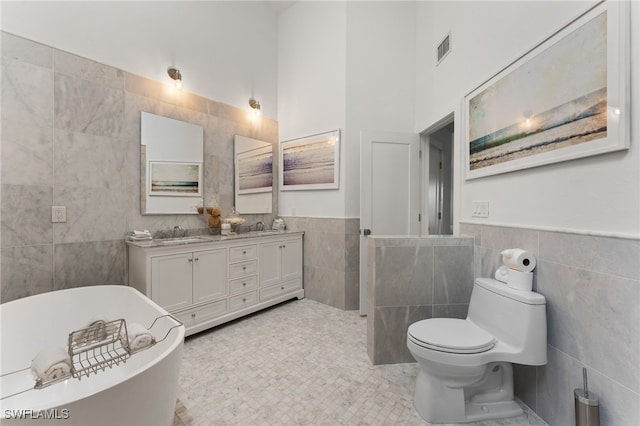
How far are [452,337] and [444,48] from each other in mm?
2556

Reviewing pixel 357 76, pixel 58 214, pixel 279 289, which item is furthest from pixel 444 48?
pixel 58 214

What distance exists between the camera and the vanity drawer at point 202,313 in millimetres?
2322

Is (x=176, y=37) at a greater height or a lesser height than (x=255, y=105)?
greater

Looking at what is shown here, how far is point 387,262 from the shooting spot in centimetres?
197

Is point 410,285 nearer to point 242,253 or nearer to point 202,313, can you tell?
point 242,253

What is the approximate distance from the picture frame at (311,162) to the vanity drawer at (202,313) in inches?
66.5

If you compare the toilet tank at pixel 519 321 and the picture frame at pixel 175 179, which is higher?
the picture frame at pixel 175 179

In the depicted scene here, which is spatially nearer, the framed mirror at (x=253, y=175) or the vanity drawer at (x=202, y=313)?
the vanity drawer at (x=202, y=313)

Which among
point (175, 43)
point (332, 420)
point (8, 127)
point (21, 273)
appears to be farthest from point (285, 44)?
point (332, 420)

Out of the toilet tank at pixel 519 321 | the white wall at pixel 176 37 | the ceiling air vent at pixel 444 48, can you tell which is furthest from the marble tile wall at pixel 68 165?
the toilet tank at pixel 519 321

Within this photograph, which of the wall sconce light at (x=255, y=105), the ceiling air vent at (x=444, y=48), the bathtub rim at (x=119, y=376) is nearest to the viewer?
the bathtub rim at (x=119, y=376)

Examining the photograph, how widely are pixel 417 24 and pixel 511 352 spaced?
342cm

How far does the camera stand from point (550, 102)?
4.68 ft

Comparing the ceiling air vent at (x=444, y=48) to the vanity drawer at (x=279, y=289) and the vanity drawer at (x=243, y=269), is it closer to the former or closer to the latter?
the vanity drawer at (x=243, y=269)
